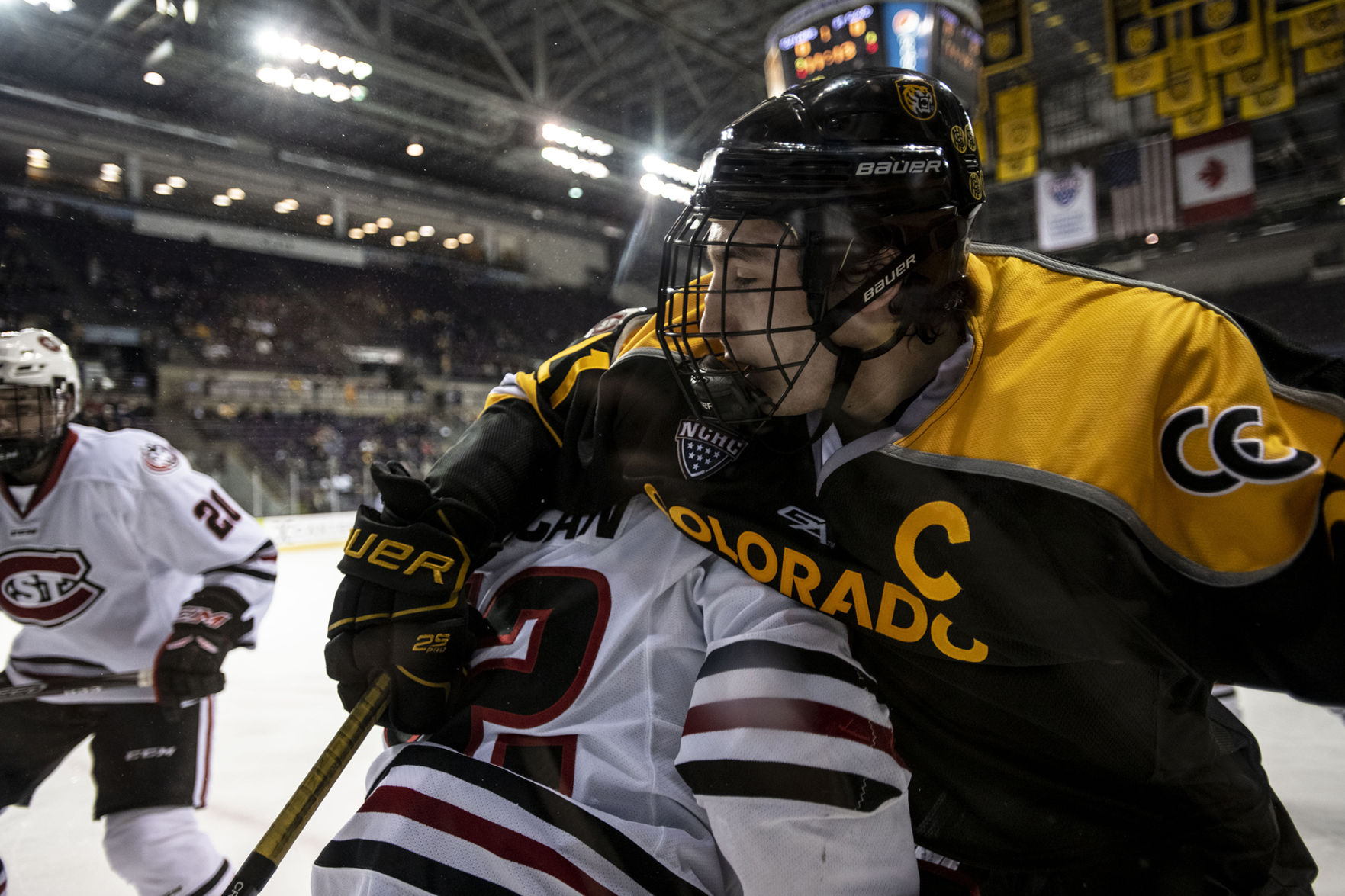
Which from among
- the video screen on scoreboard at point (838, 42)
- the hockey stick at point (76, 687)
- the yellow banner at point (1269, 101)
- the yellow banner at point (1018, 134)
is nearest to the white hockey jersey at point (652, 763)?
the hockey stick at point (76, 687)

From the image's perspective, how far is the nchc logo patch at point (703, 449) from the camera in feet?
2.67

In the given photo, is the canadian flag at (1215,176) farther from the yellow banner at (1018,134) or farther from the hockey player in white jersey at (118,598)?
the hockey player in white jersey at (118,598)

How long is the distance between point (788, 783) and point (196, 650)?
3.76ft

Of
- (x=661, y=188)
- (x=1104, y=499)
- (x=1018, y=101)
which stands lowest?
(x=1104, y=499)

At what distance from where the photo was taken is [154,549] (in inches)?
58.0

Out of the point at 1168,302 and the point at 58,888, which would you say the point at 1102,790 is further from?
the point at 58,888

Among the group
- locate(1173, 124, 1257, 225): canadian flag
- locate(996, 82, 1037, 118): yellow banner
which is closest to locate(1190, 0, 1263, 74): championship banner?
locate(1173, 124, 1257, 225): canadian flag

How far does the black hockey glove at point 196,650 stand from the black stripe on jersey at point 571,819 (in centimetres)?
85

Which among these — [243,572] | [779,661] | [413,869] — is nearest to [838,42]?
[243,572]

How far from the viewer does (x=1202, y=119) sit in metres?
3.92

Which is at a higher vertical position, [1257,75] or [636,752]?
[1257,75]

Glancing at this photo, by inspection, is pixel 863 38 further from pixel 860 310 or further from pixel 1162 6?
pixel 860 310

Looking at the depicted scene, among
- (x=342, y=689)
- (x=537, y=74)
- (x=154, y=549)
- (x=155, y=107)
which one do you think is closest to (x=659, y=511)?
(x=342, y=689)

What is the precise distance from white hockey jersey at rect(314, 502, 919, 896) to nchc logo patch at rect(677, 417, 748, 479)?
9 cm
